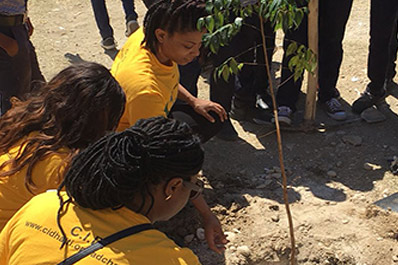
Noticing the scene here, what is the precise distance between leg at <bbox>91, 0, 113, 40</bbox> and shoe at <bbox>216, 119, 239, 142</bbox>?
230 cm

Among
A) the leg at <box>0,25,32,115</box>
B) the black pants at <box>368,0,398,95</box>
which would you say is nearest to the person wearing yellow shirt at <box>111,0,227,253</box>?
the leg at <box>0,25,32,115</box>

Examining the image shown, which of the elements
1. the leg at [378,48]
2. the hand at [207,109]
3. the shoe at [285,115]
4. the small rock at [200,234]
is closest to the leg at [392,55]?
the leg at [378,48]

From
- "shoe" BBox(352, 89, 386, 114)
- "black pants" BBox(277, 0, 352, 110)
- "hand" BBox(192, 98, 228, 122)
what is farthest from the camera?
"shoe" BBox(352, 89, 386, 114)

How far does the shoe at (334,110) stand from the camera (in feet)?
14.3

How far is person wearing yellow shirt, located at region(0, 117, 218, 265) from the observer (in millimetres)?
1555

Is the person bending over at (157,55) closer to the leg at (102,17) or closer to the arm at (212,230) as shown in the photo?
the arm at (212,230)

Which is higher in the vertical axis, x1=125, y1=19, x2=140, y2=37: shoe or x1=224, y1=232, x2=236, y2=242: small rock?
x1=125, y1=19, x2=140, y2=37: shoe

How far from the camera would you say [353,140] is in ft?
13.5

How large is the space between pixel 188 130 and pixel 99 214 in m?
0.39

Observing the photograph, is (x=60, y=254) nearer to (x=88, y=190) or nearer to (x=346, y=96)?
(x=88, y=190)

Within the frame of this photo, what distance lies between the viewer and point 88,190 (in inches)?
63.4

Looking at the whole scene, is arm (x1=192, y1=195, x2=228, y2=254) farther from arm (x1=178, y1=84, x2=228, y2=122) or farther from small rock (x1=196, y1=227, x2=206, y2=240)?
arm (x1=178, y1=84, x2=228, y2=122)

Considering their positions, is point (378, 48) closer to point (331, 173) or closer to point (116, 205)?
point (331, 173)

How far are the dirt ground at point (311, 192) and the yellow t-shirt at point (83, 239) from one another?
145 centimetres
